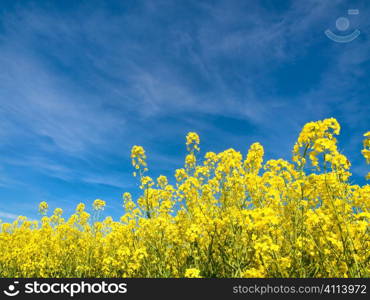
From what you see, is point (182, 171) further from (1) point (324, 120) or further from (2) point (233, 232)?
(1) point (324, 120)

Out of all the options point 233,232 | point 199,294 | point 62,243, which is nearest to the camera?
point 199,294

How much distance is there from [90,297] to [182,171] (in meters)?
3.32

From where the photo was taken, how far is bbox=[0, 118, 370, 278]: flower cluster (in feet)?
13.7

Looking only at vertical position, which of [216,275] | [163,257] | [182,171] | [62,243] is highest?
[182,171]

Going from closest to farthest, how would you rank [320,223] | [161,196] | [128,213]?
[320,223], [161,196], [128,213]

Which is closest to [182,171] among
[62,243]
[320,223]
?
[320,223]

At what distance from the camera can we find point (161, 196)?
21.7 feet

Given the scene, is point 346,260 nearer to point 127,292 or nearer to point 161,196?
point 127,292

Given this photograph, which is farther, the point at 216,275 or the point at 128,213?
the point at 128,213

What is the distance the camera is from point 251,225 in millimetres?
4062

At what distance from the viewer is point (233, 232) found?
489 centimetres

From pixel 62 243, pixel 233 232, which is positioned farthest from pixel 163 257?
pixel 62 243

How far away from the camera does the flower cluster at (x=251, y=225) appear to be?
13.7ft

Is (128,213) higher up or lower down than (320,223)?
higher up
